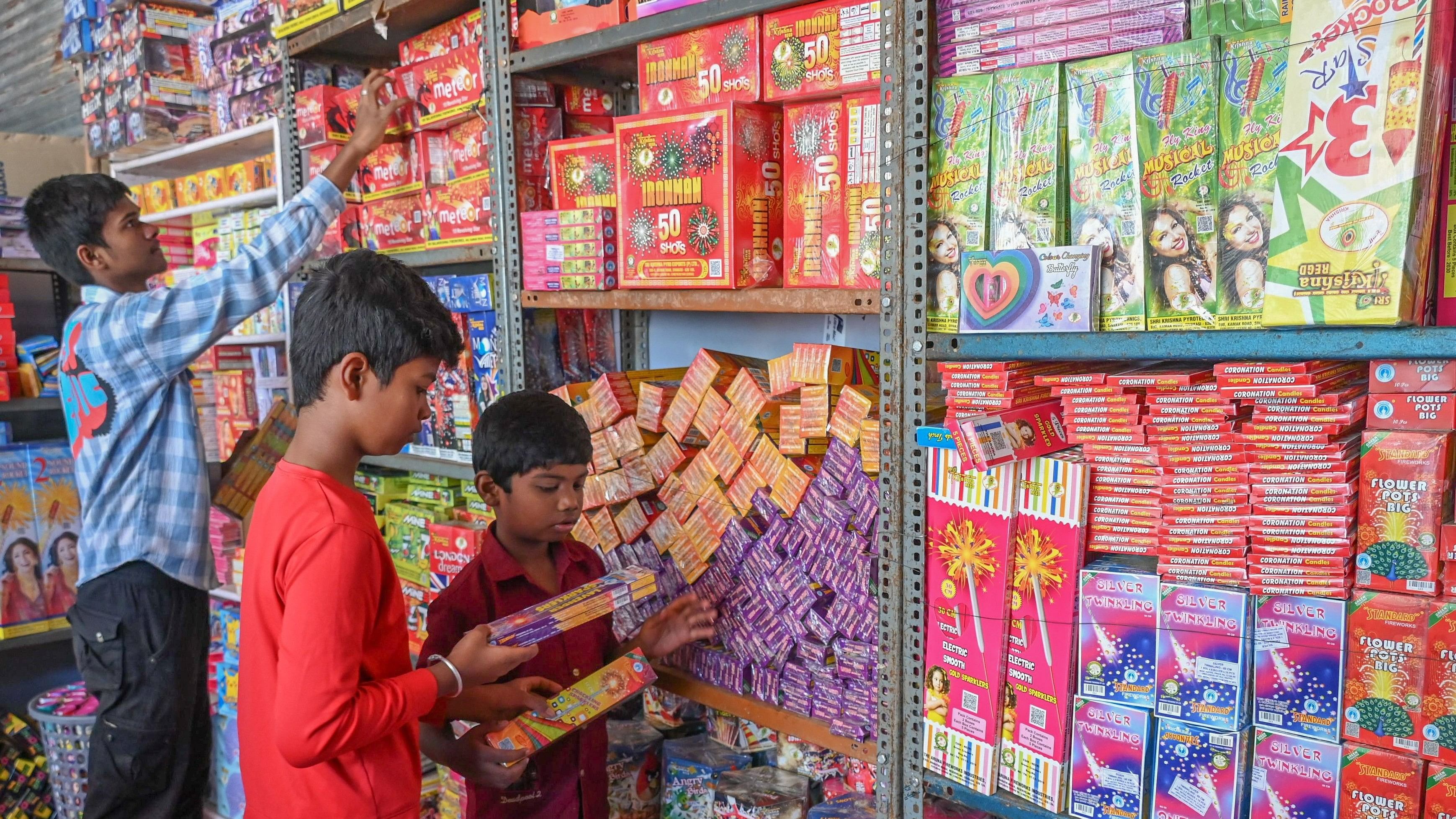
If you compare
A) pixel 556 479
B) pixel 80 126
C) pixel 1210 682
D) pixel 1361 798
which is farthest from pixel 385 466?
pixel 80 126

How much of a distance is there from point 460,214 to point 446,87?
0.32 metres

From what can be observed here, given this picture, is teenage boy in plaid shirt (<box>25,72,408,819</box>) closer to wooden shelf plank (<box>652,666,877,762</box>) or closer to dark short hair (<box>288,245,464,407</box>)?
dark short hair (<box>288,245,464,407</box>)

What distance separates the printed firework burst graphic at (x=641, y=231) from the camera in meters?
1.94

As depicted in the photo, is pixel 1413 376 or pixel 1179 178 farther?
pixel 1179 178

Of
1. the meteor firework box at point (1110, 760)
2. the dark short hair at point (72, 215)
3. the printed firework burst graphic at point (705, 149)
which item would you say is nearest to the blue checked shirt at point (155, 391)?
the dark short hair at point (72, 215)

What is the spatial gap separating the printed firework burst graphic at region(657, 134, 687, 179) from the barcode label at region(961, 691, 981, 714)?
3.56 feet

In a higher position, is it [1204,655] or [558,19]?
[558,19]

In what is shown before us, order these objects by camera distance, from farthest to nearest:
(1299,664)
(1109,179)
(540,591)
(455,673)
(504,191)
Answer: (504,191), (540,591), (455,673), (1109,179), (1299,664)

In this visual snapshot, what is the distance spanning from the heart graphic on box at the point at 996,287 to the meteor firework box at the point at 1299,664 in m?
0.52

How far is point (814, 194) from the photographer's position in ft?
5.68

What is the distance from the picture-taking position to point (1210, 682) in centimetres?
129

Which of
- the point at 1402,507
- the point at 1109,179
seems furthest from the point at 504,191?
the point at 1402,507

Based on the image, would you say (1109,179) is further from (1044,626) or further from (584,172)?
(584,172)

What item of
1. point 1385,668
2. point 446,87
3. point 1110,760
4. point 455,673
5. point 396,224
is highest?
point 446,87
